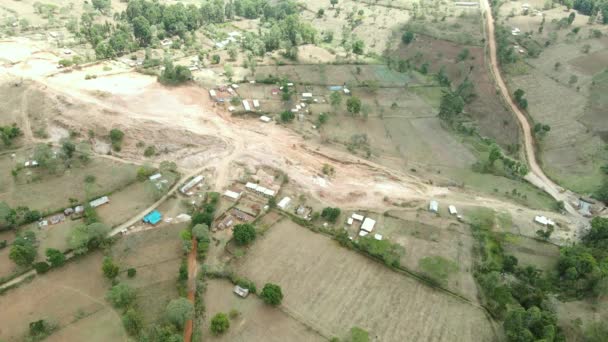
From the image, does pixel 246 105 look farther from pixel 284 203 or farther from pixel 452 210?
pixel 452 210

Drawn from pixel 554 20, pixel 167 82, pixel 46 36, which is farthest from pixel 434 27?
pixel 46 36

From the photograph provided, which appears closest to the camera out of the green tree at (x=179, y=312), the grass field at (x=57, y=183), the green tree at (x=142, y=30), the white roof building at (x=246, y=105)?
the green tree at (x=179, y=312)

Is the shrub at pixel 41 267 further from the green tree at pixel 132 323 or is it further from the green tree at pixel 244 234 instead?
the green tree at pixel 244 234

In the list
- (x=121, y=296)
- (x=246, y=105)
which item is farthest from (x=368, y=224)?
(x=246, y=105)

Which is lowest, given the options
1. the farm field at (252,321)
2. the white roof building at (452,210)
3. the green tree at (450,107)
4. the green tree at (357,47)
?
the farm field at (252,321)

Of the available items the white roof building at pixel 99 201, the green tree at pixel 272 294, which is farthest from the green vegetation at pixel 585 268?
the white roof building at pixel 99 201

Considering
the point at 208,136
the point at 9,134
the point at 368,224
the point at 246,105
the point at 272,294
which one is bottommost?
the point at 368,224

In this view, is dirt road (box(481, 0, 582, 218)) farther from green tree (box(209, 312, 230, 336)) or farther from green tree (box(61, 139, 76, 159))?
green tree (box(61, 139, 76, 159))
